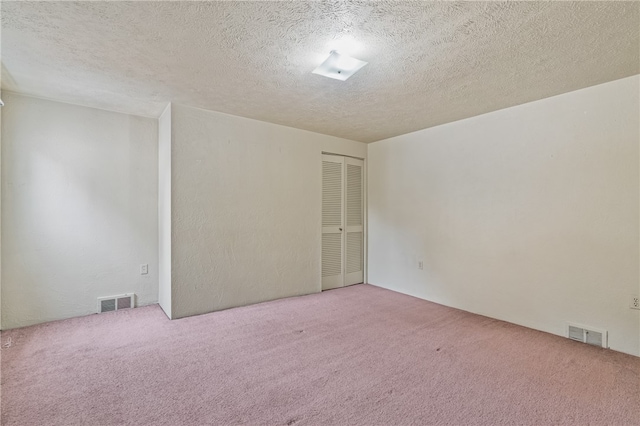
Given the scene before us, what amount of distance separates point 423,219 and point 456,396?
2.51 meters

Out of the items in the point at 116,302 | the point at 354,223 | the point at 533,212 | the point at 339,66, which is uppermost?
the point at 339,66

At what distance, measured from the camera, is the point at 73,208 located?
3207 millimetres

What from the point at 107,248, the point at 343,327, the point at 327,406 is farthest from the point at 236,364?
the point at 107,248

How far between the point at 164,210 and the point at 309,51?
2.46 meters

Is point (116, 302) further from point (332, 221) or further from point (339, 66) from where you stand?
point (339, 66)

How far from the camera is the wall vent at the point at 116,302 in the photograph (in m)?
3.36

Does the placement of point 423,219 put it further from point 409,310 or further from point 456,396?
point 456,396

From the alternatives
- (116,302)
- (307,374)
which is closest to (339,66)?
(307,374)

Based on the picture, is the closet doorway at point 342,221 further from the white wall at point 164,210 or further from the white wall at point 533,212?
the white wall at point 164,210

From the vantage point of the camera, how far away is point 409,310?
140 inches

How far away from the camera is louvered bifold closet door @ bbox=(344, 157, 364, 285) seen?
15.6 feet

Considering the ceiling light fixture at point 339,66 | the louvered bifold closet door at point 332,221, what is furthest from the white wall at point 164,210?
the louvered bifold closet door at point 332,221

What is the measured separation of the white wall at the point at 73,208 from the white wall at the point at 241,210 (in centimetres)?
74

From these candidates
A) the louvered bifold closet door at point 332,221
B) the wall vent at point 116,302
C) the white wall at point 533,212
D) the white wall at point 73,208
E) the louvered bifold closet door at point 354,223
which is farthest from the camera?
the louvered bifold closet door at point 354,223
